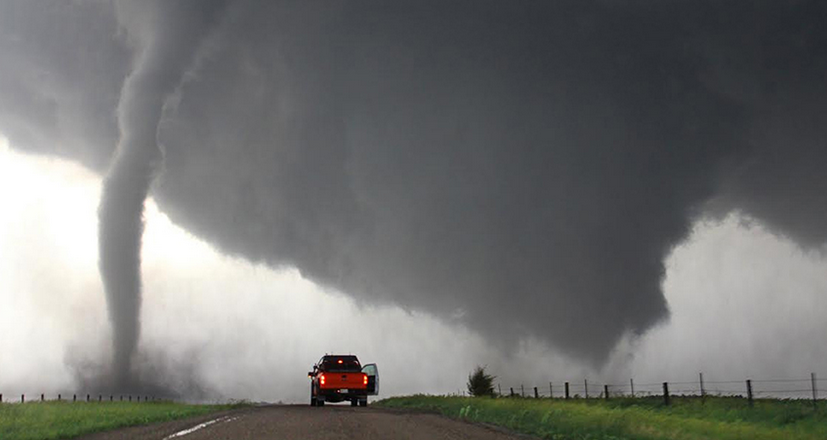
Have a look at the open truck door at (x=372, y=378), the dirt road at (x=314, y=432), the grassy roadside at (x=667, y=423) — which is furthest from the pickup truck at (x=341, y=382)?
the dirt road at (x=314, y=432)

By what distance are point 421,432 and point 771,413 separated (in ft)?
50.8

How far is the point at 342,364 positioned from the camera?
143ft

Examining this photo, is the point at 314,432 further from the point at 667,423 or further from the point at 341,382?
the point at 341,382

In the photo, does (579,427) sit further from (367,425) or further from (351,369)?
(351,369)

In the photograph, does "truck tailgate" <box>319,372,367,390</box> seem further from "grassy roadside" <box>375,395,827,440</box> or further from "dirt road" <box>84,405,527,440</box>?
"dirt road" <box>84,405,527,440</box>

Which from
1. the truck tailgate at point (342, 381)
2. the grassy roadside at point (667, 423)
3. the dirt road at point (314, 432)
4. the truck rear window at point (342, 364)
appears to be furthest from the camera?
the truck rear window at point (342, 364)

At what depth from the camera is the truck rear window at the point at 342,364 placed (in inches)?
1698

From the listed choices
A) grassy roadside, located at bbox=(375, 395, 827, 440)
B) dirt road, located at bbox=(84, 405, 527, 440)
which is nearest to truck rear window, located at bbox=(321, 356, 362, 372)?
grassy roadside, located at bbox=(375, 395, 827, 440)

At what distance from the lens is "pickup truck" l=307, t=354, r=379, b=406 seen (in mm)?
41938

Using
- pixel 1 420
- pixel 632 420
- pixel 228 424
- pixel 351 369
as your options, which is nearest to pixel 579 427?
pixel 632 420

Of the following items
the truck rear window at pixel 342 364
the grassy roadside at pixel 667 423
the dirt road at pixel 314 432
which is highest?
the truck rear window at pixel 342 364

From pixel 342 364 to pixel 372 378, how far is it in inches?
78.7

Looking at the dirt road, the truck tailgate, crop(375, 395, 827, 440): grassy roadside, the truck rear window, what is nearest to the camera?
the dirt road

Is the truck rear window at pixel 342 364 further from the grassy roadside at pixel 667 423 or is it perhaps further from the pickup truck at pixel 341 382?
the grassy roadside at pixel 667 423
